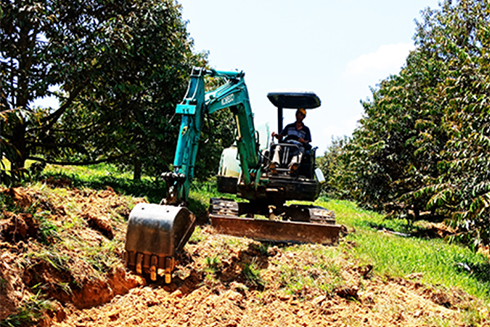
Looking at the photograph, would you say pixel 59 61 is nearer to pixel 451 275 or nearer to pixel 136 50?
pixel 136 50

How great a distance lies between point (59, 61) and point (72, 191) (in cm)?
286

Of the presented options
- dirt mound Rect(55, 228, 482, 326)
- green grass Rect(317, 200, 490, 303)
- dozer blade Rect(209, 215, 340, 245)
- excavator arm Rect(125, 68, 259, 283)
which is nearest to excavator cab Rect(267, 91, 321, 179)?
dozer blade Rect(209, 215, 340, 245)

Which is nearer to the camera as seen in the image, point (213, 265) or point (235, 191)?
point (213, 265)

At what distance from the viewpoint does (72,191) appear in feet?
23.1

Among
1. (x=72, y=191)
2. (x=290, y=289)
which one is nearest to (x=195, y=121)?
(x=290, y=289)

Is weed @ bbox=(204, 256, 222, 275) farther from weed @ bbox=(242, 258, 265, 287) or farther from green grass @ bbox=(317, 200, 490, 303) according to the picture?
green grass @ bbox=(317, 200, 490, 303)

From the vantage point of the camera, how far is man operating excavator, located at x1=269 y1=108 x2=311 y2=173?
321 inches

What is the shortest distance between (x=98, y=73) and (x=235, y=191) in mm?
3747

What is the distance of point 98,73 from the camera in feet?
28.6

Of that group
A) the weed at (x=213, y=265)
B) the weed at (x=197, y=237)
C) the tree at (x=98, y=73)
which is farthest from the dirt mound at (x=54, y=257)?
the tree at (x=98, y=73)

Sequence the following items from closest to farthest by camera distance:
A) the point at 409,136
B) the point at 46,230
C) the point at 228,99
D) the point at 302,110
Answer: the point at 46,230 → the point at 228,99 → the point at 302,110 → the point at 409,136

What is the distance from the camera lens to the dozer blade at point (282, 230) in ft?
23.9

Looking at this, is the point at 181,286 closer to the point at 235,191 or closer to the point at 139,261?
the point at 139,261

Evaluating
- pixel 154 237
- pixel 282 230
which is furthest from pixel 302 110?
pixel 154 237
